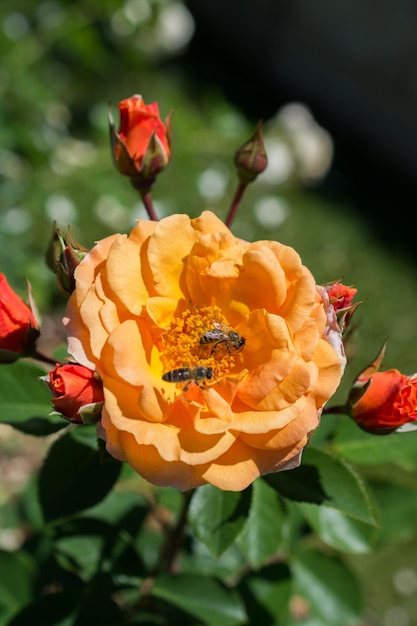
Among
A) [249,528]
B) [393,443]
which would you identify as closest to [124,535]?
[249,528]

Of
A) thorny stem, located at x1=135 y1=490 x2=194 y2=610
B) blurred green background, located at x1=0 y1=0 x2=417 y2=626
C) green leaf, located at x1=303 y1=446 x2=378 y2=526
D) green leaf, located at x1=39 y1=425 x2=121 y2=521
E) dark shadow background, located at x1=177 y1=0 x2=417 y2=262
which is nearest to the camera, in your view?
green leaf, located at x1=303 y1=446 x2=378 y2=526

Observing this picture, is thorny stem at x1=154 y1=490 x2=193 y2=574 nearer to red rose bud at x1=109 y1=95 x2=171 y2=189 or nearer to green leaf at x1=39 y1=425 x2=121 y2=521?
green leaf at x1=39 y1=425 x2=121 y2=521

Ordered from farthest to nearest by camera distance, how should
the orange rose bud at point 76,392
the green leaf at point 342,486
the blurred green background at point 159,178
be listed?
the blurred green background at point 159,178, the green leaf at point 342,486, the orange rose bud at point 76,392

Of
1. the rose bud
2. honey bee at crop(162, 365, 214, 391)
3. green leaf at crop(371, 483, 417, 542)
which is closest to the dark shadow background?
green leaf at crop(371, 483, 417, 542)

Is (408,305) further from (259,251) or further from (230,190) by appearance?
(259,251)

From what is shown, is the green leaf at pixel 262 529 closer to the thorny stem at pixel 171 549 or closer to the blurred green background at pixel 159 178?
the thorny stem at pixel 171 549

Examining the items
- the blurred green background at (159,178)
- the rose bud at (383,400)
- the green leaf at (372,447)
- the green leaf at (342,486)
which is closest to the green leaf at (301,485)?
the green leaf at (342,486)

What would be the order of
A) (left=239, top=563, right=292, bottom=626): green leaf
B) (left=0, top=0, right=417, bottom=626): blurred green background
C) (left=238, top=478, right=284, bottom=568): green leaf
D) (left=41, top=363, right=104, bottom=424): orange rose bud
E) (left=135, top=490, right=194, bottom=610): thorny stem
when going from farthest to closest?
(left=0, top=0, right=417, bottom=626): blurred green background
(left=239, top=563, right=292, bottom=626): green leaf
(left=135, top=490, right=194, bottom=610): thorny stem
(left=238, top=478, right=284, bottom=568): green leaf
(left=41, top=363, right=104, bottom=424): orange rose bud
